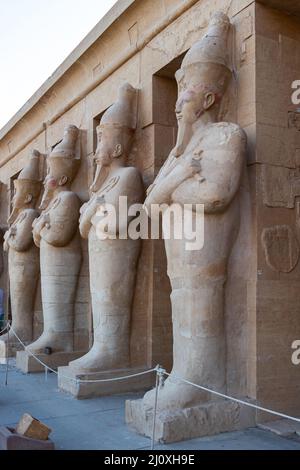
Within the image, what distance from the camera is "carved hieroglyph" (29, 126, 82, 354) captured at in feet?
22.3

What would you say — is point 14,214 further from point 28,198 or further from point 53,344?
point 53,344

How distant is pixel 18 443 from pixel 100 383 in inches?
77.9

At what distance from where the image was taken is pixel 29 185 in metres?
8.62

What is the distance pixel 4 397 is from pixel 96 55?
172 inches

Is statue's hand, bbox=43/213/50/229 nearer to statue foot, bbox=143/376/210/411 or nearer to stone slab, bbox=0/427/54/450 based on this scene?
statue foot, bbox=143/376/210/411

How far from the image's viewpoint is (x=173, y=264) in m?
4.59

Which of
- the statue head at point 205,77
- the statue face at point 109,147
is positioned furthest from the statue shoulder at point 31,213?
the statue head at point 205,77

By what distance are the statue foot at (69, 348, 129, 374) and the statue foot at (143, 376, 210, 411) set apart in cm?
140

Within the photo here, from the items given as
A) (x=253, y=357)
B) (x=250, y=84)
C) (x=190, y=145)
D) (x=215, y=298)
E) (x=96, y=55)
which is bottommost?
(x=253, y=357)

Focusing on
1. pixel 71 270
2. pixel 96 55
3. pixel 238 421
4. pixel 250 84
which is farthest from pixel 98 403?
pixel 96 55

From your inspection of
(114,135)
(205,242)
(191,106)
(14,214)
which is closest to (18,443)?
(205,242)

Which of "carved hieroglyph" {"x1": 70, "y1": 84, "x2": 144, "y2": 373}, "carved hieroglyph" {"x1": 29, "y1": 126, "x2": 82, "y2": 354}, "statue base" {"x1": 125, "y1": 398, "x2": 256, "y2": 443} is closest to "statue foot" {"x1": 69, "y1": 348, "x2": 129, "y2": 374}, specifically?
"carved hieroglyph" {"x1": 70, "y1": 84, "x2": 144, "y2": 373}

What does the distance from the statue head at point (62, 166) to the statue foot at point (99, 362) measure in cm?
245
